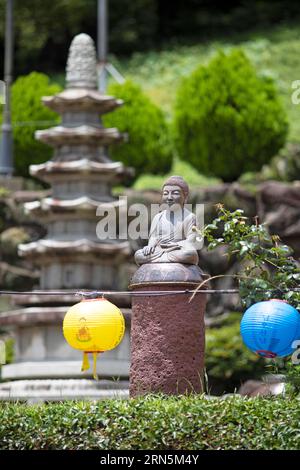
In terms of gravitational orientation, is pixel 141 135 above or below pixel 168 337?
above

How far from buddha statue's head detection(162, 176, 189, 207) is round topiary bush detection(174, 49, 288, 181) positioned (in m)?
14.2

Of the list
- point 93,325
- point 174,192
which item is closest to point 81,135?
point 174,192

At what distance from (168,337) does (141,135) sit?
15.9 metres

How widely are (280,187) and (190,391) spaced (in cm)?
1371

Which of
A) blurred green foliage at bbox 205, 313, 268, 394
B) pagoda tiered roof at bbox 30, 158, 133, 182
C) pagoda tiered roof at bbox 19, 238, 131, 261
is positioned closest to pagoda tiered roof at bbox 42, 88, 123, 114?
pagoda tiered roof at bbox 30, 158, 133, 182

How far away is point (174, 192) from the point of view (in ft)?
41.7

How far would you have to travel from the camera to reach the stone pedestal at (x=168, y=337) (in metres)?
12.0

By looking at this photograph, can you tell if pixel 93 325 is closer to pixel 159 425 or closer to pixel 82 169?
pixel 159 425

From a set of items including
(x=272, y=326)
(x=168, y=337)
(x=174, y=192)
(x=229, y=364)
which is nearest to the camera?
(x=272, y=326)

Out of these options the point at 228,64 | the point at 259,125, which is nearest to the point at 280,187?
the point at 259,125

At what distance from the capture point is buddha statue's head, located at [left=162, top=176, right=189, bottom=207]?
41.6 ft

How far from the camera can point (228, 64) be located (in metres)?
27.9

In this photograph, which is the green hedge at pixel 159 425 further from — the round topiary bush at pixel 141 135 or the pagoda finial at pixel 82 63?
the round topiary bush at pixel 141 135

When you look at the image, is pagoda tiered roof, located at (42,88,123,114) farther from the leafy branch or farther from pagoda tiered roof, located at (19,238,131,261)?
the leafy branch
